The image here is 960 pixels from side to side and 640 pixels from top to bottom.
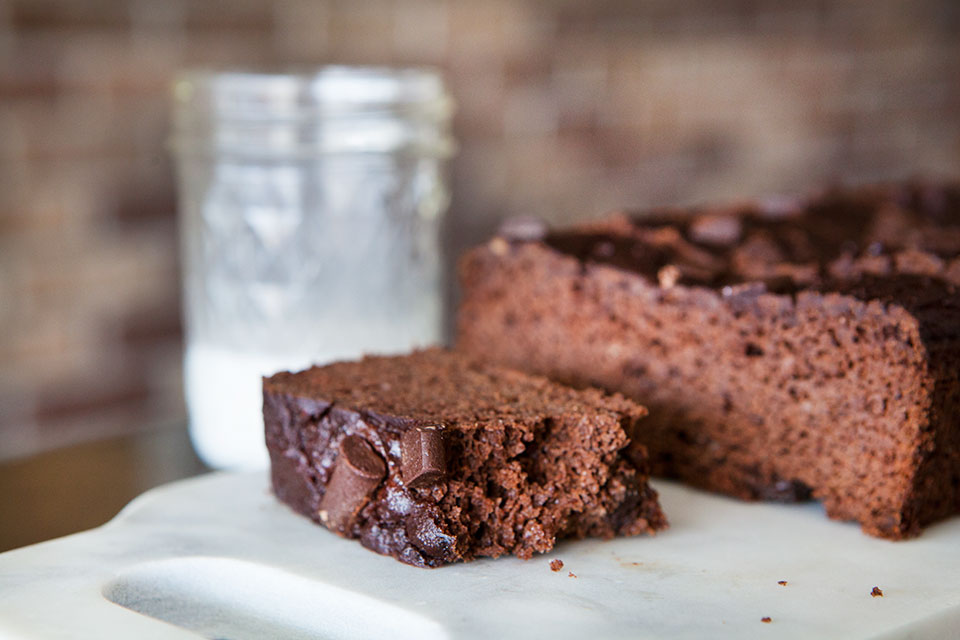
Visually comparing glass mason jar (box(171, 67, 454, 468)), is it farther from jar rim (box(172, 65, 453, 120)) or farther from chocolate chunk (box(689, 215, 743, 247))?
chocolate chunk (box(689, 215, 743, 247))

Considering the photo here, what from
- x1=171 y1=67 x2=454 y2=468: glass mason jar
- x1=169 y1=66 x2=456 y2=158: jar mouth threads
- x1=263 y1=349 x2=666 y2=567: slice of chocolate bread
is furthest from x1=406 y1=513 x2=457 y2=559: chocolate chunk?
x1=169 y1=66 x2=456 y2=158: jar mouth threads

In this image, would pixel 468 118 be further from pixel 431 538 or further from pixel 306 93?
pixel 431 538

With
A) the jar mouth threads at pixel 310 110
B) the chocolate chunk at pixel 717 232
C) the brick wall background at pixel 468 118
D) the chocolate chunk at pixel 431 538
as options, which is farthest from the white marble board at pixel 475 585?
the brick wall background at pixel 468 118

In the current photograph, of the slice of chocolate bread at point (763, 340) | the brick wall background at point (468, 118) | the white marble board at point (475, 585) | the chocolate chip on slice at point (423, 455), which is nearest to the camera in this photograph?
the white marble board at point (475, 585)

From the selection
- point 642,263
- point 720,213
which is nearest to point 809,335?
point 642,263

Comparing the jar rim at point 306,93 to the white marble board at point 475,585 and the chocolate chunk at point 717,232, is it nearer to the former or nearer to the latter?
the chocolate chunk at point 717,232

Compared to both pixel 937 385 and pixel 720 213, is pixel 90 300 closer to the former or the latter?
pixel 720 213

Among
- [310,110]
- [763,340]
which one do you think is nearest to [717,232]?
[763,340]
